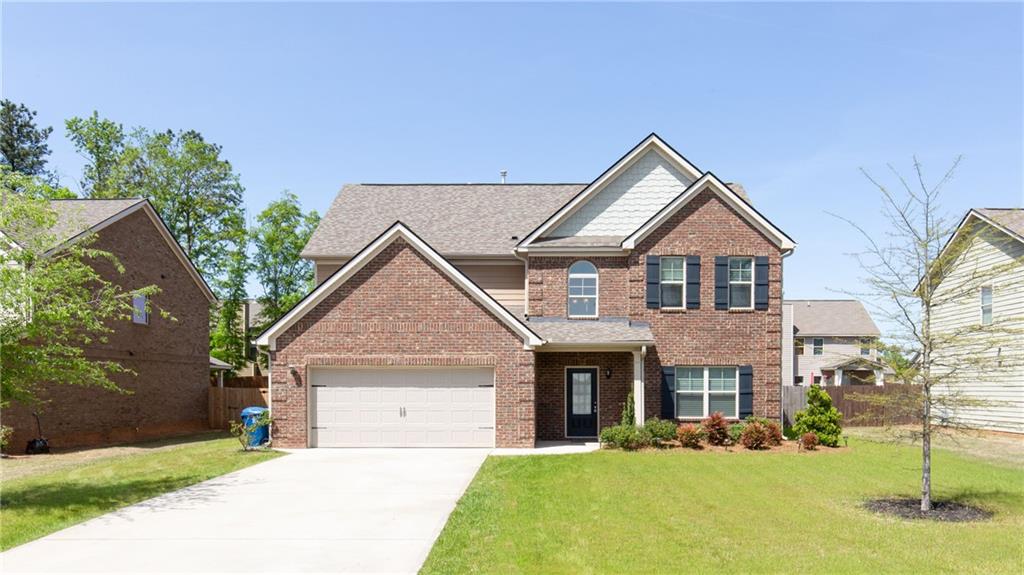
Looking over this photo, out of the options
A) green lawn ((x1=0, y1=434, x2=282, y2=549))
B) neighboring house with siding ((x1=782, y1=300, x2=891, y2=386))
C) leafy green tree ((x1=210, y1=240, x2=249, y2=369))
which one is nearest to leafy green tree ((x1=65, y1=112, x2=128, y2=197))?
leafy green tree ((x1=210, y1=240, x2=249, y2=369))

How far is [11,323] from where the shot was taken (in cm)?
1283

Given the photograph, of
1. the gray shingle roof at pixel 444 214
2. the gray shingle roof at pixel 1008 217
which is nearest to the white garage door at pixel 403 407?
the gray shingle roof at pixel 444 214

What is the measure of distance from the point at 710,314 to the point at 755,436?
3960 mm

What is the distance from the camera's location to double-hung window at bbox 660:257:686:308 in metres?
22.3

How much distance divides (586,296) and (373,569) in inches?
597

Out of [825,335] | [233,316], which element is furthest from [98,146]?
[825,335]

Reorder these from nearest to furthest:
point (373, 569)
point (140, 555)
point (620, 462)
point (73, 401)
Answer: point (373, 569) < point (140, 555) < point (620, 462) < point (73, 401)

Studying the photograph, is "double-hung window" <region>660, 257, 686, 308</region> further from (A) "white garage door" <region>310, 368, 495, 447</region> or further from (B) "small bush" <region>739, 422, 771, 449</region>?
(A) "white garage door" <region>310, 368, 495, 447</region>

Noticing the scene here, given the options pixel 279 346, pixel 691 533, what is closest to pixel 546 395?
pixel 279 346

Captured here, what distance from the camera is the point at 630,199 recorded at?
23.6 m

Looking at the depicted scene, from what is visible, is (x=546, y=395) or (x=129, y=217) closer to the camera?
(x=546, y=395)

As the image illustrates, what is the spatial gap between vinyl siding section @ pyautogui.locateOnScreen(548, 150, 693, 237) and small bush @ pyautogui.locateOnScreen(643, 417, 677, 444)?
6279 mm

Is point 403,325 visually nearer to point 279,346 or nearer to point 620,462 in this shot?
point 279,346

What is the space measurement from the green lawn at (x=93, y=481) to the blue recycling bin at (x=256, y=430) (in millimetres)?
522
